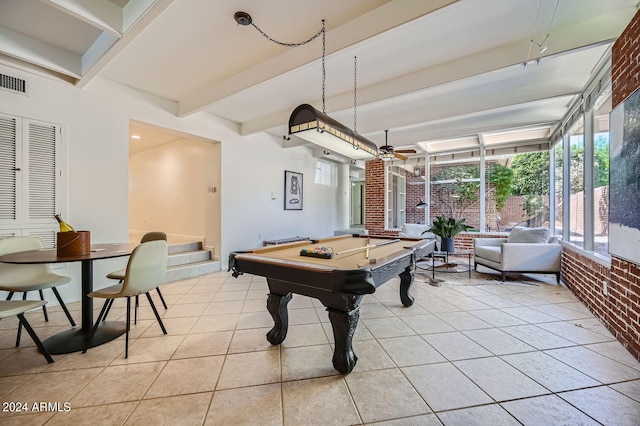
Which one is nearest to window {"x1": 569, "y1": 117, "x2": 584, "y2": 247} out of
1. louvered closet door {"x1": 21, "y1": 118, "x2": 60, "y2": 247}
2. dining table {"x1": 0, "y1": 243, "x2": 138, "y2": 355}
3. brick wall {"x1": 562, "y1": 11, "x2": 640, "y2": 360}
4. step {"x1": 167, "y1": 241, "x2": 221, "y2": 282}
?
brick wall {"x1": 562, "y1": 11, "x2": 640, "y2": 360}

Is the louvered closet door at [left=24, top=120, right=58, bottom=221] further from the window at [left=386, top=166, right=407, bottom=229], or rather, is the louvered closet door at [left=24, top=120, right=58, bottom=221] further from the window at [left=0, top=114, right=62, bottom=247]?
the window at [left=386, top=166, right=407, bottom=229]

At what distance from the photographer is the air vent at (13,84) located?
9.86 feet

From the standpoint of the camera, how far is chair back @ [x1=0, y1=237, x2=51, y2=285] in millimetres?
2549

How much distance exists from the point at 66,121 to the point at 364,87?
4035 millimetres

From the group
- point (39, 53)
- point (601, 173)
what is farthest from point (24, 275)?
point (601, 173)

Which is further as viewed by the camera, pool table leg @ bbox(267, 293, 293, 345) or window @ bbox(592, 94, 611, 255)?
window @ bbox(592, 94, 611, 255)

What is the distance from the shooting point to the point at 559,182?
505 cm

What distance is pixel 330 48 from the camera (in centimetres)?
266

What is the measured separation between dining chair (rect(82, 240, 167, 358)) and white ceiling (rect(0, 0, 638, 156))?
6.59 feet

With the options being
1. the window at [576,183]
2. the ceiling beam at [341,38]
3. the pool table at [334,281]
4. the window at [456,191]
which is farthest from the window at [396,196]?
the pool table at [334,281]

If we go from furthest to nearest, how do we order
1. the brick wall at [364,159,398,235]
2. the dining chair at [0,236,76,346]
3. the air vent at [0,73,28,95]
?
the brick wall at [364,159,398,235] < the air vent at [0,73,28,95] < the dining chair at [0,236,76,346]

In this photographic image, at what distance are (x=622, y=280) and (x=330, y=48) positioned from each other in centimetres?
348

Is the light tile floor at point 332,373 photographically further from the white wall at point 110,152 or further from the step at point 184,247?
the step at point 184,247

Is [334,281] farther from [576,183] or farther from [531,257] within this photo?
[576,183]
